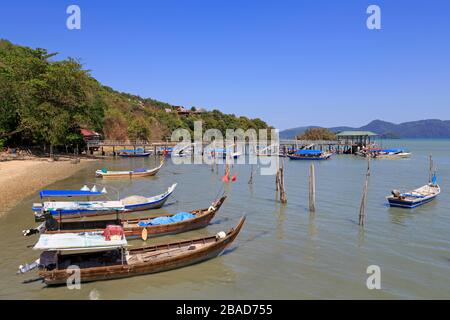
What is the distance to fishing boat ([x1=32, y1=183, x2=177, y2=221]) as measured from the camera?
17.7m

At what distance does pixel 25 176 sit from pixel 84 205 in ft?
69.9

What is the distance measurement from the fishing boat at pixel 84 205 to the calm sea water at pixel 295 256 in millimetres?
1225

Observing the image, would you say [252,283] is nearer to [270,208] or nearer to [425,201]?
[270,208]

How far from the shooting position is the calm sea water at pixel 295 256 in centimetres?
1337

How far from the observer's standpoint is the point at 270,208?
2694cm

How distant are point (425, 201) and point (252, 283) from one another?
2000 cm

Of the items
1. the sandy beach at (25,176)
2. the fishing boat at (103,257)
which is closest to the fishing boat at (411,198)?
the fishing boat at (103,257)

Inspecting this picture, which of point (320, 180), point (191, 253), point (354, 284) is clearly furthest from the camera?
point (320, 180)

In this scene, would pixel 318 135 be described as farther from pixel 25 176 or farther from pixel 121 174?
pixel 25 176

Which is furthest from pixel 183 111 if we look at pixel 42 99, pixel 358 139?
pixel 42 99

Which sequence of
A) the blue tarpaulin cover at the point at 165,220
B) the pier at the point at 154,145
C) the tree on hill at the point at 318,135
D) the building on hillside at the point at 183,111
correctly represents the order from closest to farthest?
the blue tarpaulin cover at the point at 165,220 → the pier at the point at 154,145 → the tree on hill at the point at 318,135 → the building on hillside at the point at 183,111

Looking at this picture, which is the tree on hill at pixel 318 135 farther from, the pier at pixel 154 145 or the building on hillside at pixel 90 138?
the building on hillside at pixel 90 138
